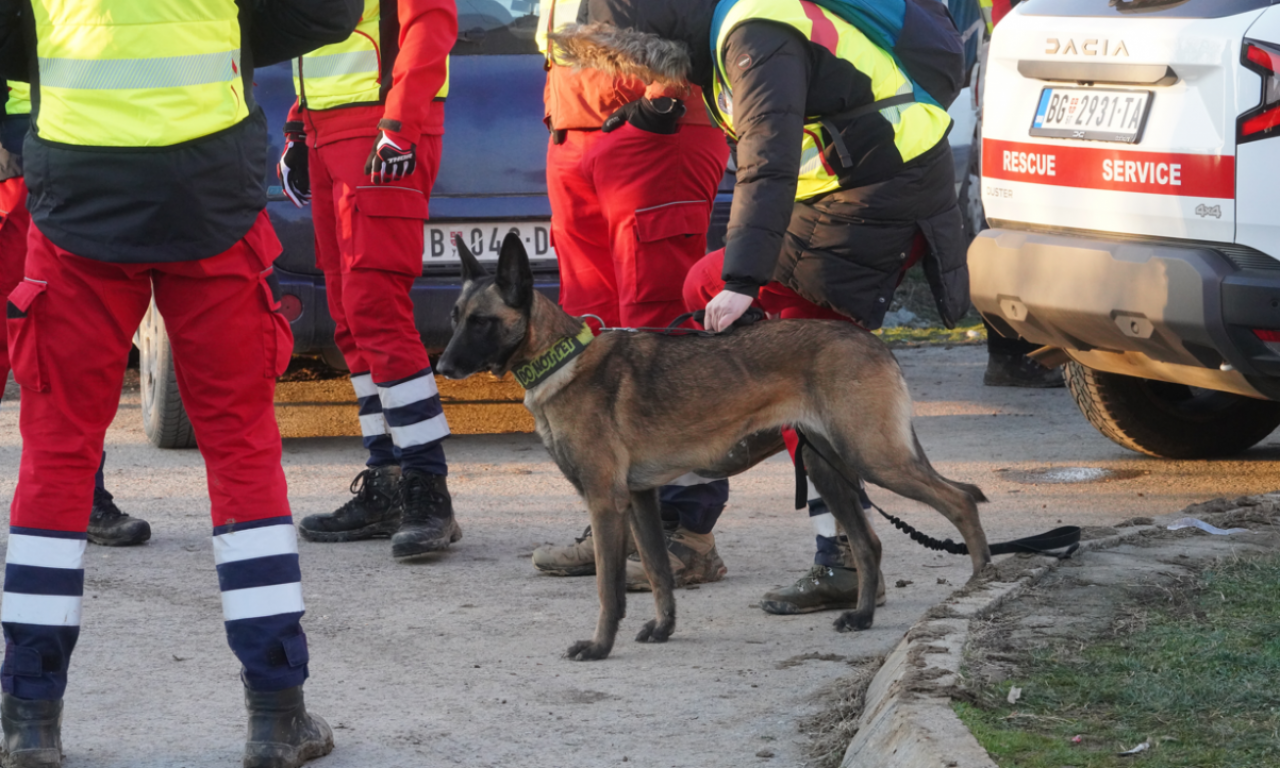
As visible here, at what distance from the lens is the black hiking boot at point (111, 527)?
17.4 ft

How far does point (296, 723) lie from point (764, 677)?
4.03ft

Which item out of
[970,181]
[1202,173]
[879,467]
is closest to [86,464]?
[879,467]

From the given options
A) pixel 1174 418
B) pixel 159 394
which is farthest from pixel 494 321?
pixel 1174 418

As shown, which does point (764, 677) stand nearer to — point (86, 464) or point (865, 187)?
point (865, 187)

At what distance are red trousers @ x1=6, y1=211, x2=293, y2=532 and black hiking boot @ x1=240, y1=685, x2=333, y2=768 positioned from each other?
38 centimetres

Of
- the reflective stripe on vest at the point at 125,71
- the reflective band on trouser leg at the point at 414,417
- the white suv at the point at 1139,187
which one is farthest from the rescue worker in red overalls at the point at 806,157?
the reflective stripe on vest at the point at 125,71

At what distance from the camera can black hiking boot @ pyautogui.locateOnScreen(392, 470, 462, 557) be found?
5113 mm

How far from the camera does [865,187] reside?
13.8 feet

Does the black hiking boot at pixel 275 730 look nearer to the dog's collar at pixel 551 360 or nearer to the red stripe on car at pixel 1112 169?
the dog's collar at pixel 551 360

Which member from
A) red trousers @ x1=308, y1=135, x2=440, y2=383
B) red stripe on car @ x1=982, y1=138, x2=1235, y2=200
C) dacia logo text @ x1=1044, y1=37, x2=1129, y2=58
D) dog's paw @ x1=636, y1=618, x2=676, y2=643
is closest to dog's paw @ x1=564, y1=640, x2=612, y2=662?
dog's paw @ x1=636, y1=618, x2=676, y2=643

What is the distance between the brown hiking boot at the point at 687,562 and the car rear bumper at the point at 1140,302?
4.80 ft

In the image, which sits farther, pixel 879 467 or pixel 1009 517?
pixel 1009 517

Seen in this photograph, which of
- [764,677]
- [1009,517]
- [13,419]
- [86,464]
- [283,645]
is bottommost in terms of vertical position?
[13,419]

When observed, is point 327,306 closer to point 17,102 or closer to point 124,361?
point 17,102
